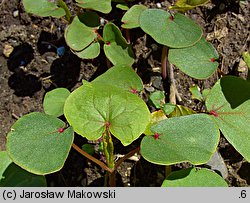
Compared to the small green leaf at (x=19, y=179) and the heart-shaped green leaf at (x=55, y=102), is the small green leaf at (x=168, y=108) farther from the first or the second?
the small green leaf at (x=19, y=179)

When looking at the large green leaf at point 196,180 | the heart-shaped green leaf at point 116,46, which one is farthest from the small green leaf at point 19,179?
the heart-shaped green leaf at point 116,46

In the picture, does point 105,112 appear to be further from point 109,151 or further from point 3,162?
point 3,162

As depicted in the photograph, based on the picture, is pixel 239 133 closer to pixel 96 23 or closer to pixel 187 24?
pixel 187 24

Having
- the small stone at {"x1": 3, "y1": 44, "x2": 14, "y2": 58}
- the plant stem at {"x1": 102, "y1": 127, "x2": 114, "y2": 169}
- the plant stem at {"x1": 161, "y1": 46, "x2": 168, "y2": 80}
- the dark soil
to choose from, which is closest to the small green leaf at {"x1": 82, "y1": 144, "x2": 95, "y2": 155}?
the dark soil

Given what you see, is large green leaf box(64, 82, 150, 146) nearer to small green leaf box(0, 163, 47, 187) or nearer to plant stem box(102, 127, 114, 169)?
plant stem box(102, 127, 114, 169)

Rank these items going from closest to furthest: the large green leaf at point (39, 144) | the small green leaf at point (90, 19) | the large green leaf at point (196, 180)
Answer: the large green leaf at point (39, 144)
the large green leaf at point (196, 180)
the small green leaf at point (90, 19)
